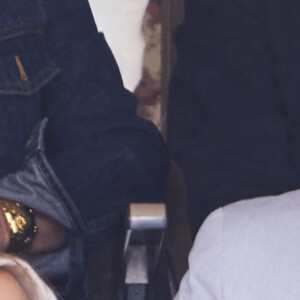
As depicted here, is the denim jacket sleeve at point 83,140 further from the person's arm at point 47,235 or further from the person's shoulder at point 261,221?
the person's shoulder at point 261,221

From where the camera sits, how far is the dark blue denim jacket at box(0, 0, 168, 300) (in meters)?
0.82

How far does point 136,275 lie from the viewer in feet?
2.51

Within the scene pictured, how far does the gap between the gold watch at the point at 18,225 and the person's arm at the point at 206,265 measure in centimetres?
33

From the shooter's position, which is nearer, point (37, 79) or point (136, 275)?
point (136, 275)

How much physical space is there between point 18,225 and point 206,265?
39 centimetres

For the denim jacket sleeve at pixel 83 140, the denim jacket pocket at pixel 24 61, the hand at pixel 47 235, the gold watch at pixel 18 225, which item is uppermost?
the denim jacket pocket at pixel 24 61

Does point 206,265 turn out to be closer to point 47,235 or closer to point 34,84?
point 47,235

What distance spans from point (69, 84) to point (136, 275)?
44cm

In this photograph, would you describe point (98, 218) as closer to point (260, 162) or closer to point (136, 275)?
point (136, 275)

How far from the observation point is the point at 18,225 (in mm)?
776

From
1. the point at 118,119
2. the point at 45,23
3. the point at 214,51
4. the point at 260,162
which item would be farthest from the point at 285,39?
the point at 45,23

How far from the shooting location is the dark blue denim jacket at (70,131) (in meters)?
0.82

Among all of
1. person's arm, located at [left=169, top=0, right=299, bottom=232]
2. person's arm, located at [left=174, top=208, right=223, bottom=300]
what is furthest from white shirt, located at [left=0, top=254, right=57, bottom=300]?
person's arm, located at [left=169, top=0, right=299, bottom=232]

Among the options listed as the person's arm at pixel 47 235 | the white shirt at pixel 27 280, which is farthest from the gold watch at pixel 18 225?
the white shirt at pixel 27 280
